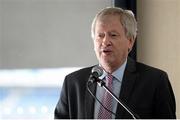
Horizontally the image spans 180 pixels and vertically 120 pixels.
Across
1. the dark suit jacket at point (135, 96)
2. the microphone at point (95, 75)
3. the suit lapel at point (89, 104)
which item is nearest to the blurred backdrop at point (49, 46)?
the dark suit jacket at point (135, 96)

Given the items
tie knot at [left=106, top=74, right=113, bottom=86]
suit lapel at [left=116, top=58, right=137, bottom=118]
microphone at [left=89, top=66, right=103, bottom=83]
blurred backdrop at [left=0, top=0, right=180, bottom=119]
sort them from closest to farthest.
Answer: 1. microphone at [left=89, top=66, right=103, bottom=83]
2. suit lapel at [left=116, top=58, right=137, bottom=118]
3. tie knot at [left=106, top=74, right=113, bottom=86]
4. blurred backdrop at [left=0, top=0, right=180, bottom=119]

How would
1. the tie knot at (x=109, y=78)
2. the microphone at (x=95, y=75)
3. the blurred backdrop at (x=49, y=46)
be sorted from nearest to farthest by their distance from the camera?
the microphone at (x=95, y=75)
the tie knot at (x=109, y=78)
the blurred backdrop at (x=49, y=46)

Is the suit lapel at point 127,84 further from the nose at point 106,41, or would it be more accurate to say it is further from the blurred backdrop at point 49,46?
the blurred backdrop at point 49,46

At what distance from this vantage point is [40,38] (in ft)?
9.13

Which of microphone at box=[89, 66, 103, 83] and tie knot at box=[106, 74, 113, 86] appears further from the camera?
tie knot at box=[106, 74, 113, 86]

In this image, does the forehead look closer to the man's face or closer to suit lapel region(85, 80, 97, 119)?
the man's face

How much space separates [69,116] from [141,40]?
1176 mm

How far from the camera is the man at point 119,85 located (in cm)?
171

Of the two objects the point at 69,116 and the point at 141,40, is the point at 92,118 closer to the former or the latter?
the point at 69,116

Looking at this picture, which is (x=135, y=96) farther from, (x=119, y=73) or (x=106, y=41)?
(x=106, y=41)

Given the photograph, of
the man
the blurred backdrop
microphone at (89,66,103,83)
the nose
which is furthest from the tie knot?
the blurred backdrop

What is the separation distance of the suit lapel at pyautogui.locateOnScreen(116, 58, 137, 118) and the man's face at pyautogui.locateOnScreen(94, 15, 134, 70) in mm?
80

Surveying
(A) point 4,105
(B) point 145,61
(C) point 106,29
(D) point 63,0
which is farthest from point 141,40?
(A) point 4,105

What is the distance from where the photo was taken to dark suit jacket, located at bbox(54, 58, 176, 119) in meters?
1.70
